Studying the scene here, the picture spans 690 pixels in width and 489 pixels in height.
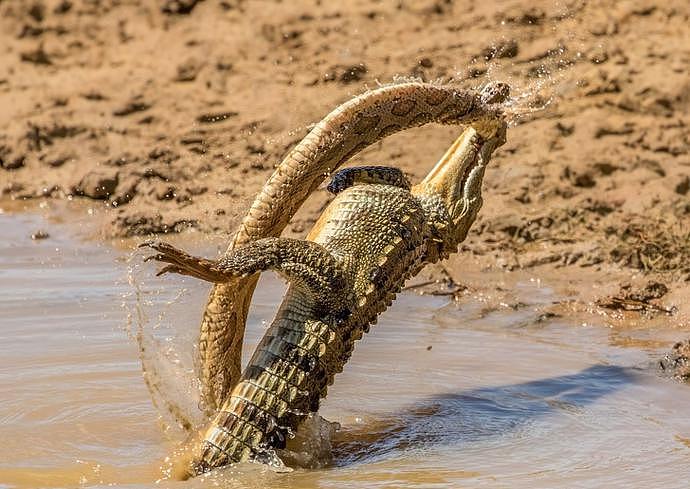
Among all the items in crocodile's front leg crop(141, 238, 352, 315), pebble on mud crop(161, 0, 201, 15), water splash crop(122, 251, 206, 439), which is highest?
pebble on mud crop(161, 0, 201, 15)

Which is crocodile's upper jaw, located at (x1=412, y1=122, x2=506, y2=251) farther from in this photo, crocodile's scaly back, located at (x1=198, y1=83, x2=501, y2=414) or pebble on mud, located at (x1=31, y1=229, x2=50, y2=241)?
pebble on mud, located at (x1=31, y1=229, x2=50, y2=241)

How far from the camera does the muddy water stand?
481 cm

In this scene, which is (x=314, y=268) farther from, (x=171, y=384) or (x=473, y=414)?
(x=473, y=414)

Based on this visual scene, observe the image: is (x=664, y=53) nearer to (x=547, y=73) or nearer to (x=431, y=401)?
(x=547, y=73)

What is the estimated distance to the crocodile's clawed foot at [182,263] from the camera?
406cm

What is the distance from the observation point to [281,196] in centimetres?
461

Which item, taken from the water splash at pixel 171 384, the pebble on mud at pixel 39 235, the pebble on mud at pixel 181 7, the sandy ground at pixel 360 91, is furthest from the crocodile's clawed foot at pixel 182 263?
the pebble on mud at pixel 181 7

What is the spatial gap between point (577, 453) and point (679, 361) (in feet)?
4.24

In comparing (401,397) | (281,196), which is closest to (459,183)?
(281,196)

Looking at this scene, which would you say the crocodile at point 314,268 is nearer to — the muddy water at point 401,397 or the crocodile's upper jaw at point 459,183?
the crocodile's upper jaw at point 459,183

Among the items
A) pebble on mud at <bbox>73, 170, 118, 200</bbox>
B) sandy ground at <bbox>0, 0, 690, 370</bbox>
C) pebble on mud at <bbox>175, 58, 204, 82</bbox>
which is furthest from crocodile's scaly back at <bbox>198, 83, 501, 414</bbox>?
pebble on mud at <bbox>175, 58, 204, 82</bbox>

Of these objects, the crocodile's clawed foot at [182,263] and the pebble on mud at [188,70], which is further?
the pebble on mud at [188,70]

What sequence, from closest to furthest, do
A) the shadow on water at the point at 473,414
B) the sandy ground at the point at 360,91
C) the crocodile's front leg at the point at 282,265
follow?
the crocodile's front leg at the point at 282,265 → the shadow on water at the point at 473,414 → the sandy ground at the point at 360,91

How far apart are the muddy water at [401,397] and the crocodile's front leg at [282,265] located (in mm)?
646
